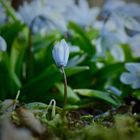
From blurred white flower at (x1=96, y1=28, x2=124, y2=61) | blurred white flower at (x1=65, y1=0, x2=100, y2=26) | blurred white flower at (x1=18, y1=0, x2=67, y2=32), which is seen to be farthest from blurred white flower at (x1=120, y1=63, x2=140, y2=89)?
blurred white flower at (x1=65, y1=0, x2=100, y2=26)

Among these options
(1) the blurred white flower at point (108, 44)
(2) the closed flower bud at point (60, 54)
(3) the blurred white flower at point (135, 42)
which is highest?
(2) the closed flower bud at point (60, 54)

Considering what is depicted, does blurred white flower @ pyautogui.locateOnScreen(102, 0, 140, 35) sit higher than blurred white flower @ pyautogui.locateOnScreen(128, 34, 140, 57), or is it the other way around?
blurred white flower @ pyautogui.locateOnScreen(102, 0, 140, 35)

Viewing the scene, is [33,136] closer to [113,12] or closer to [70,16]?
[113,12]

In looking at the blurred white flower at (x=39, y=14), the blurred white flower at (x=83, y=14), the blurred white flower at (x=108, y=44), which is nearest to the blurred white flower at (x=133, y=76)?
the blurred white flower at (x=108, y=44)

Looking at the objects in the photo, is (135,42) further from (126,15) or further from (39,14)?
(39,14)

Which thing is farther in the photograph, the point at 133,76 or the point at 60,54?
the point at 133,76

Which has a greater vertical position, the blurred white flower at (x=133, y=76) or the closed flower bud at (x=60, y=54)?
the closed flower bud at (x=60, y=54)

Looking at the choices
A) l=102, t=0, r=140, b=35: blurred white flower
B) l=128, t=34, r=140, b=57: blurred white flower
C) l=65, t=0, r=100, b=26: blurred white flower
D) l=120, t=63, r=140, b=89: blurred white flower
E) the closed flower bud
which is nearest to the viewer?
the closed flower bud

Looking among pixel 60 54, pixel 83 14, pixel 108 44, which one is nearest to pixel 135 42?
pixel 108 44

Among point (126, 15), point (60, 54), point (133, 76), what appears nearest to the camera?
point (60, 54)

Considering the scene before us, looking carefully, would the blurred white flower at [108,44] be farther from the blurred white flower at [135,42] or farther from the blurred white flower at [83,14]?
the blurred white flower at [83,14]

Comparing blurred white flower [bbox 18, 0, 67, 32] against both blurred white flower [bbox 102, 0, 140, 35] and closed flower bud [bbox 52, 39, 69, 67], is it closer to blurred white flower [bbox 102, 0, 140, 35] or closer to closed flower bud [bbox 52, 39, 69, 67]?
blurred white flower [bbox 102, 0, 140, 35]
